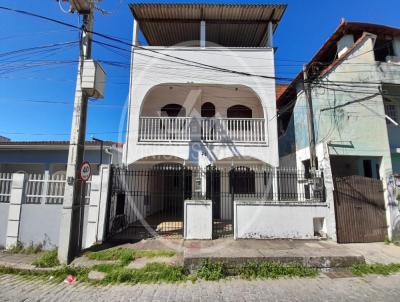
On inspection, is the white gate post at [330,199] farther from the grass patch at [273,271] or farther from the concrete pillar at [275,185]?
the grass patch at [273,271]

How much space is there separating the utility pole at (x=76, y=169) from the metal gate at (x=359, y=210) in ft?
25.3

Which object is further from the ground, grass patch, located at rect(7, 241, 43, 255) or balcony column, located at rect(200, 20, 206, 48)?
balcony column, located at rect(200, 20, 206, 48)

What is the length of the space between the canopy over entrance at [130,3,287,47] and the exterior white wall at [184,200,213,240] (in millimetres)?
8385

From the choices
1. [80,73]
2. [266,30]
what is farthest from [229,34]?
[80,73]

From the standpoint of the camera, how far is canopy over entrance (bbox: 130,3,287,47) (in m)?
10.3

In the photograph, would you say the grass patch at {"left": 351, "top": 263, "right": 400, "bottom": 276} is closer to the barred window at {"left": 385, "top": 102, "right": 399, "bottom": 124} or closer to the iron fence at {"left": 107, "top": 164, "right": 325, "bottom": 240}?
the iron fence at {"left": 107, "top": 164, "right": 325, "bottom": 240}

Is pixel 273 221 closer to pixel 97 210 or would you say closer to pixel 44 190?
pixel 97 210

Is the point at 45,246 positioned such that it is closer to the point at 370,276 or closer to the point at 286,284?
the point at 286,284

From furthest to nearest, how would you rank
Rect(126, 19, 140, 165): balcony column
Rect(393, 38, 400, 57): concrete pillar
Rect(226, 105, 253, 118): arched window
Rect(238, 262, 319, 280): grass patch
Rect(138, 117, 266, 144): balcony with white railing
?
Rect(226, 105, 253, 118): arched window, Rect(393, 38, 400, 57): concrete pillar, Rect(138, 117, 266, 144): balcony with white railing, Rect(126, 19, 140, 165): balcony column, Rect(238, 262, 319, 280): grass patch

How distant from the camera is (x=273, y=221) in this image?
7.60 m

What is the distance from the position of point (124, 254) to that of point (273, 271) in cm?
360

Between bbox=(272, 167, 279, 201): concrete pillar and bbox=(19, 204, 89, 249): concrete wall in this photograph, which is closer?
bbox=(19, 204, 89, 249): concrete wall

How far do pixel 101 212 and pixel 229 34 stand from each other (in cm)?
1042

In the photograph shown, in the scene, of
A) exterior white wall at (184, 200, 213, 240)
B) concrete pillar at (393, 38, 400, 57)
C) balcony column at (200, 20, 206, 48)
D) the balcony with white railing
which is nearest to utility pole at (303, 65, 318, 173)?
the balcony with white railing
